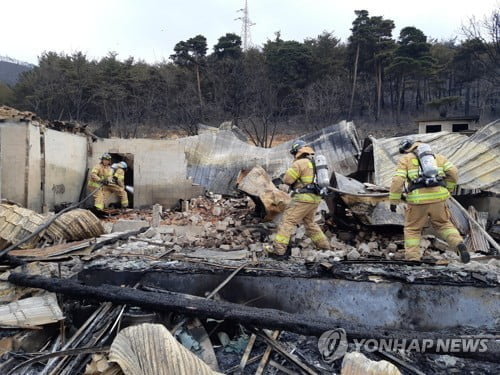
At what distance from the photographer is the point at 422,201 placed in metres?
4.55

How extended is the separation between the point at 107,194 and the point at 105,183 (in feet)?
1.66

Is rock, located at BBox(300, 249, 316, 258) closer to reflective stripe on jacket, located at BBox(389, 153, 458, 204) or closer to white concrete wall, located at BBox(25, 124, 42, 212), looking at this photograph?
reflective stripe on jacket, located at BBox(389, 153, 458, 204)

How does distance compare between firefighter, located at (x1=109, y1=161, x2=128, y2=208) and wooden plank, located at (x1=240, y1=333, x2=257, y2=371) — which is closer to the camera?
wooden plank, located at (x1=240, y1=333, x2=257, y2=371)

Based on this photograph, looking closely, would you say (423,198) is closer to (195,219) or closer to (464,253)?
(464,253)

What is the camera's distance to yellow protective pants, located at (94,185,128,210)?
8156 millimetres

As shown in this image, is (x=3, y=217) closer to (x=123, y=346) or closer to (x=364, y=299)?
(x=123, y=346)

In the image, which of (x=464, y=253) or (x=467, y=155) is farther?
(x=467, y=155)

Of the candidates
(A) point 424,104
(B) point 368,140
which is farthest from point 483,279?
(A) point 424,104

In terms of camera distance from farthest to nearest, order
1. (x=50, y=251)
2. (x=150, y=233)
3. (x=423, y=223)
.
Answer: (x=150, y=233), (x=423, y=223), (x=50, y=251)

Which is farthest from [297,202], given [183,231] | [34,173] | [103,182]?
[34,173]

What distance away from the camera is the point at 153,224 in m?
7.03

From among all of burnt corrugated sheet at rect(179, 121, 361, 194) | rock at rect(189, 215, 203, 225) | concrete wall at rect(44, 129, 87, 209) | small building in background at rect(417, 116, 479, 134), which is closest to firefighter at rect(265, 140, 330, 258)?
rock at rect(189, 215, 203, 225)

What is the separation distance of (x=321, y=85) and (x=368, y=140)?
14.3m

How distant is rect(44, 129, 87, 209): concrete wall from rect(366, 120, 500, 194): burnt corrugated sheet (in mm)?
6633
